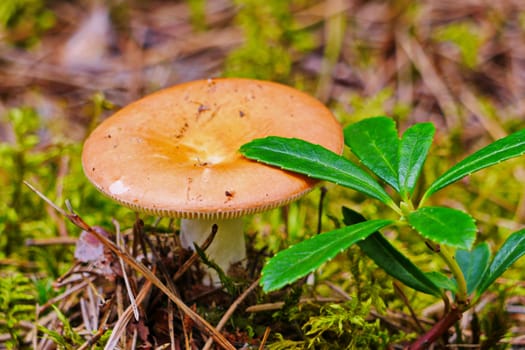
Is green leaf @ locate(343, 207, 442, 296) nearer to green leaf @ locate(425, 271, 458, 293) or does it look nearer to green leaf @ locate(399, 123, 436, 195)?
green leaf @ locate(425, 271, 458, 293)

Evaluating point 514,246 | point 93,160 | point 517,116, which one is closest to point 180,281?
point 93,160

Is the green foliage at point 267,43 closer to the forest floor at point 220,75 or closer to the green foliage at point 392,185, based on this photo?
the forest floor at point 220,75

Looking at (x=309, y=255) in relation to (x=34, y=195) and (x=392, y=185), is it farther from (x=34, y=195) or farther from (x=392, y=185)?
(x=34, y=195)

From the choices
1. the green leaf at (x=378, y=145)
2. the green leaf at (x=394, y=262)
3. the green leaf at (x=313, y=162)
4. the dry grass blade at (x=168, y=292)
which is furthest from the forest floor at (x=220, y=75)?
the green leaf at (x=313, y=162)

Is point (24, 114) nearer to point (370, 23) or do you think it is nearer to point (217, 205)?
point (217, 205)

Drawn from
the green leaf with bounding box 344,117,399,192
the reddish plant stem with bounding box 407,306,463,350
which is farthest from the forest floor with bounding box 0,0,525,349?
the green leaf with bounding box 344,117,399,192
